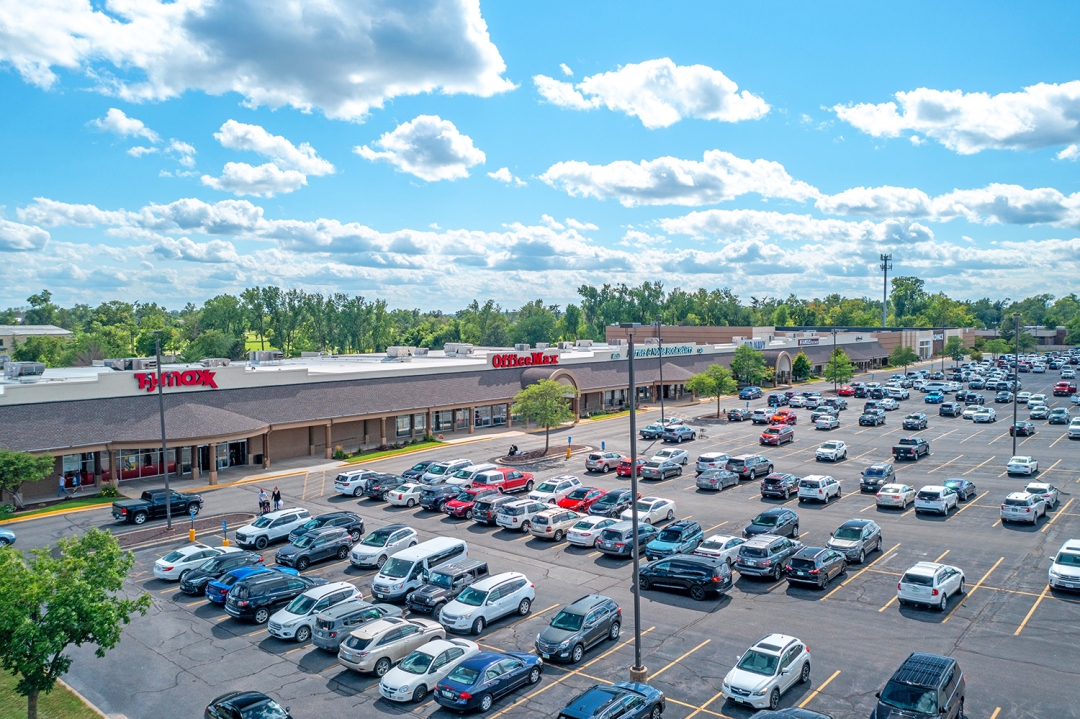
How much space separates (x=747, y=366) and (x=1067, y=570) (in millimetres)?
70934

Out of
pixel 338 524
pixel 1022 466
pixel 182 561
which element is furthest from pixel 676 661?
pixel 1022 466

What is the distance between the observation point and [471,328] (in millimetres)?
178375

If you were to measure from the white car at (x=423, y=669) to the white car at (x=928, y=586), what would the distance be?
15.5 m

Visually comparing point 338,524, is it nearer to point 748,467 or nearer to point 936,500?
point 748,467

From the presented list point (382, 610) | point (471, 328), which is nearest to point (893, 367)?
point (471, 328)

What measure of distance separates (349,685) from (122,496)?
3201 cm

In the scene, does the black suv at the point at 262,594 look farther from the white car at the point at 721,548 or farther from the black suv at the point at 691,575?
the white car at the point at 721,548

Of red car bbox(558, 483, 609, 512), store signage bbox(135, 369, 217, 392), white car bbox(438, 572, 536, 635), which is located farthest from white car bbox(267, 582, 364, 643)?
store signage bbox(135, 369, 217, 392)

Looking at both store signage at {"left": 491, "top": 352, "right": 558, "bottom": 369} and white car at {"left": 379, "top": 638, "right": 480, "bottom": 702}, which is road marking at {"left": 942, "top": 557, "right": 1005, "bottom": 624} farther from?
store signage at {"left": 491, "top": 352, "right": 558, "bottom": 369}

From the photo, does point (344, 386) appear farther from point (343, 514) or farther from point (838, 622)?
point (838, 622)

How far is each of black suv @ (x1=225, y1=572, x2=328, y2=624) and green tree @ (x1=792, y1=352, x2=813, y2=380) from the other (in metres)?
96.5

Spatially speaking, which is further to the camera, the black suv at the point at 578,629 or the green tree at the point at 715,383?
the green tree at the point at 715,383

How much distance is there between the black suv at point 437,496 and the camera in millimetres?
40469

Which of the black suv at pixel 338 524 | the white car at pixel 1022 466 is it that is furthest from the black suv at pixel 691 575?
the white car at pixel 1022 466
